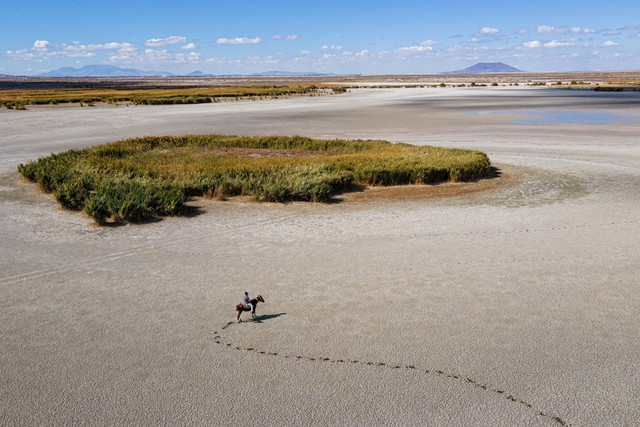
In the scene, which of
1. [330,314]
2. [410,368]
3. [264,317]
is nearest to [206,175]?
[264,317]

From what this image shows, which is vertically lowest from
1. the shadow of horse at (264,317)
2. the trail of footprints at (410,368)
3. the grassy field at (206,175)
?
the trail of footprints at (410,368)

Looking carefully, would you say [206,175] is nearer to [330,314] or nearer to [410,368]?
[330,314]

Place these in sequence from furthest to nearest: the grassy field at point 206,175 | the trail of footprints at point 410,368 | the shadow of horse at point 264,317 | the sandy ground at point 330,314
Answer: the grassy field at point 206,175 → the shadow of horse at point 264,317 → the sandy ground at point 330,314 → the trail of footprints at point 410,368

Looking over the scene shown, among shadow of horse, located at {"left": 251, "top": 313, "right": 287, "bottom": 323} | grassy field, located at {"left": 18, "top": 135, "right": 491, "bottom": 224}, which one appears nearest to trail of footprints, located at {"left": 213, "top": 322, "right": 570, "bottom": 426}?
shadow of horse, located at {"left": 251, "top": 313, "right": 287, "bottom": 323}

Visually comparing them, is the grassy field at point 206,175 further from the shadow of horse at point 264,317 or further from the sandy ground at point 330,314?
the shadow of horse at point 264,317

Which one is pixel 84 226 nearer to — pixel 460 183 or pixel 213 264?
pixel 213 264

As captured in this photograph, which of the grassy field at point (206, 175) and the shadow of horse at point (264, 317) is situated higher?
the grassy field at point (206, 175)

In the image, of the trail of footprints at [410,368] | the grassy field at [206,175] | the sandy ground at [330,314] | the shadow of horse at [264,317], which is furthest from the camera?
the grassy field at [206,175]

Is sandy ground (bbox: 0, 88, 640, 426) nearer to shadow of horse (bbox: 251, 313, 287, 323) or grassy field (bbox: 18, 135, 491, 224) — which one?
shadow of horse (bbox: 251, 313, 287, 323)

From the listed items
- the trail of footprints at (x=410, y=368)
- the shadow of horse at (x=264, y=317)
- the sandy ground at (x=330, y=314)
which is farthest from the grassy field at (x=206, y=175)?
the trail of footprints at (x=410, y=368)
